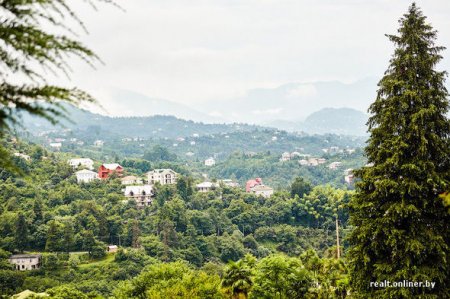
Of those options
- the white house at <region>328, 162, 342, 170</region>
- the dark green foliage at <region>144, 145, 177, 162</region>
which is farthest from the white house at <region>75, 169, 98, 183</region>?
the white house at <region>328, 162, 342, 170</region>

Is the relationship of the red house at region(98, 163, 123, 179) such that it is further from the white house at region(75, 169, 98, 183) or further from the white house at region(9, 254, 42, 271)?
the white house at region(9, 254, 42, 271)

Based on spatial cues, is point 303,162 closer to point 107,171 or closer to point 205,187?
point 205,187

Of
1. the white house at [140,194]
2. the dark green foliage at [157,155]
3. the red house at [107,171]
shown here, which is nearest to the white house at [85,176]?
the red house at [107,171]

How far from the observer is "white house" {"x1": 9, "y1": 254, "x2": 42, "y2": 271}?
28622 millimetres

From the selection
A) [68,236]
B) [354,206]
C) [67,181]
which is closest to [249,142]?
[67,181]

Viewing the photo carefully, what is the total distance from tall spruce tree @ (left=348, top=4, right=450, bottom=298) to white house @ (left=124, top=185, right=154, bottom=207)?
127ft

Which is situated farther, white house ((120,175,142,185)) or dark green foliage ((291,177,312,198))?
white house ((120,175,142,185))

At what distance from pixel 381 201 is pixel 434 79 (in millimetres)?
2561

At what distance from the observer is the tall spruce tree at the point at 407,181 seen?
8273 millimetres

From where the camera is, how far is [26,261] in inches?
1142

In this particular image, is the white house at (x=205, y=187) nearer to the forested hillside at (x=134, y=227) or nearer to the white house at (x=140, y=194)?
the forested hillside at (x=134, y=227)

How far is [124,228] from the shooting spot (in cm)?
3709

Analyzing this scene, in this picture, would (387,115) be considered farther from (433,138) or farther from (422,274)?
(422,274)

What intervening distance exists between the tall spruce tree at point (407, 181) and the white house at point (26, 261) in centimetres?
2487
